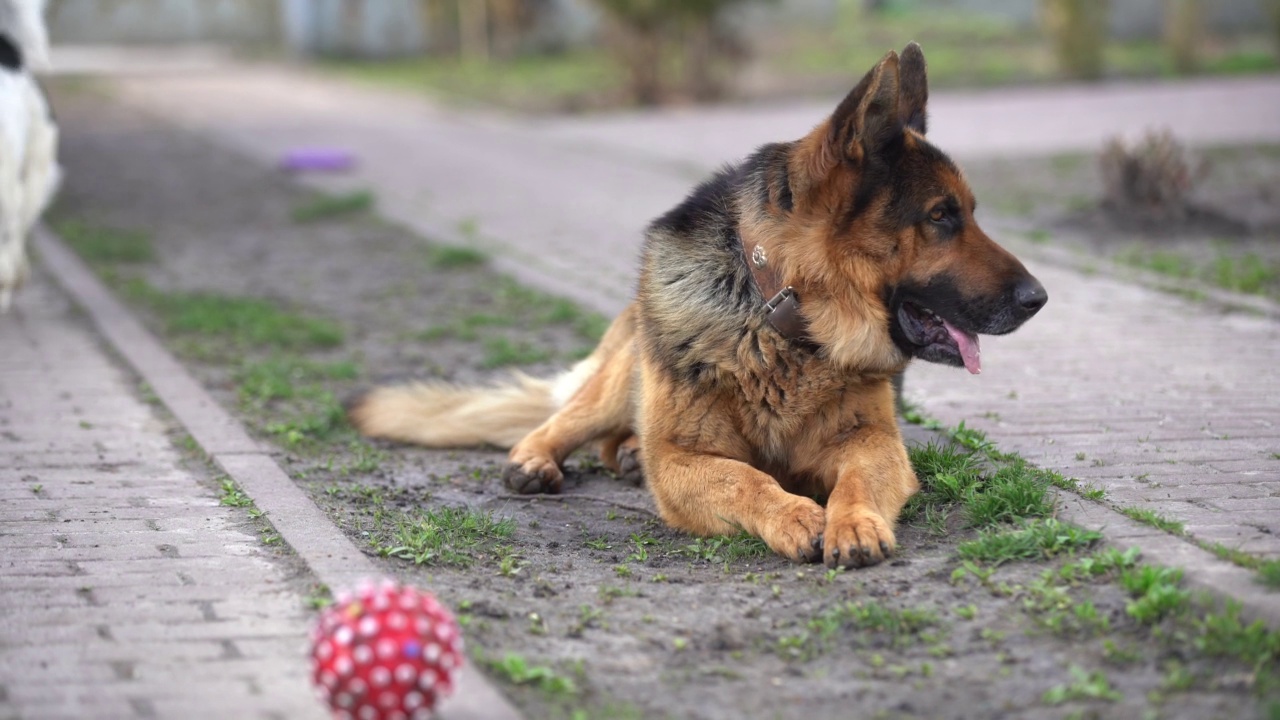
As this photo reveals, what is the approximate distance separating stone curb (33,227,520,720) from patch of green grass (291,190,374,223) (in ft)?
8.85

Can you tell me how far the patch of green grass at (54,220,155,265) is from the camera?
35.8ft

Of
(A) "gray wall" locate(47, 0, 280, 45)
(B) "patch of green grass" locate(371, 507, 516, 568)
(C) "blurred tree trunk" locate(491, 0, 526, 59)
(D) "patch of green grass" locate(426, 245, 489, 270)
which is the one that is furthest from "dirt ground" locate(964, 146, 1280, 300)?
(A) "gray wall" locate(47, 0, 280, 45)

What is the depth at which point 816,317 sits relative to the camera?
4.95m

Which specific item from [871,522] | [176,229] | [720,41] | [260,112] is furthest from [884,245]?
[260,112]

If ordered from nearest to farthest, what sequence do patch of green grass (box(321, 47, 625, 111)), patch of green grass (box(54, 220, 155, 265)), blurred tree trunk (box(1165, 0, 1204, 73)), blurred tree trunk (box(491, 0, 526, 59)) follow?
patch of green grass (box(54, 220, 155, 265))
patch of green grass (box(321, 47, 625, 111))
blurred tree trunk (box(1165, 0, 1204, 73))
blurred tree trunk (box(491, 0, 526, 59))

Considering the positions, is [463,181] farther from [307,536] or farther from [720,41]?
[307,536]

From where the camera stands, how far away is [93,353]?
805cm

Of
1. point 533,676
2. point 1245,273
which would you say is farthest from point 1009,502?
point 1245,273

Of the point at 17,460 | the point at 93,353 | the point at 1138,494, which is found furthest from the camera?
the point at 93,353

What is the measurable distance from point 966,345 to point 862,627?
1302 mm

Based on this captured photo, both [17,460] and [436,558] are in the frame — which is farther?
[17,460]

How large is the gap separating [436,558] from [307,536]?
49 cm

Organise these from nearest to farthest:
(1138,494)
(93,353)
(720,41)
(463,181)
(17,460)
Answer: (1138,494)
(17,460)
(93,353)
(463,181)
(720,41)

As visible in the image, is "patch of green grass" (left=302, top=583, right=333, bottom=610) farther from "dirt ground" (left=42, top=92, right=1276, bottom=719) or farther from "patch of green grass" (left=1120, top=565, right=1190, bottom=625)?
"patch of green grass" (left=1120, top=565, right=1190, bottom=625)
